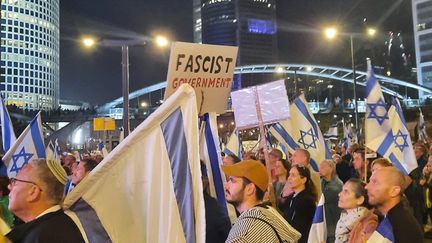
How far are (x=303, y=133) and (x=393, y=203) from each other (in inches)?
236

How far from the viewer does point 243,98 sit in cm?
756

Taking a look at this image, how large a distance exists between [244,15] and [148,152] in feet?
627

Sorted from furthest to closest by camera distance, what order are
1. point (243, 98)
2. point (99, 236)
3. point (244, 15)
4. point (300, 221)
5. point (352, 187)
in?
point (244, 15) < point (243, 98) < point (300, 221) < point (352, 187) < point (99, 236)

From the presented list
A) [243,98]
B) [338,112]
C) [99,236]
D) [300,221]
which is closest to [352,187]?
[300,221]

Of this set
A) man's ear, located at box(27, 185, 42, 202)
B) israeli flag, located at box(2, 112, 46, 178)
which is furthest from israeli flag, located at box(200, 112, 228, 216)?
israeli flag, located at box(2, 112, 46, 178)

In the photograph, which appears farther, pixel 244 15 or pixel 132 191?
pixel 244 15

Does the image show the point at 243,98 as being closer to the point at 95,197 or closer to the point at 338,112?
the point at 95,197

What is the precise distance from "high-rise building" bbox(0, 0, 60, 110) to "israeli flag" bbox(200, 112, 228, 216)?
138m

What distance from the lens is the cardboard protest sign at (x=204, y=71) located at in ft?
17.2

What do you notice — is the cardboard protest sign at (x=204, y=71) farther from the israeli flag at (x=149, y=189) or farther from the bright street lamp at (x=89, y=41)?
the bright street lamp at (x=89, y=41)

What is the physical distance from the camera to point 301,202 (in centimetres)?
545

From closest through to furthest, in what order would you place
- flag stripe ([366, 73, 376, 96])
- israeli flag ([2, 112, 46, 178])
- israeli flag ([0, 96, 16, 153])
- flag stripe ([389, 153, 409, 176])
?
israeli flag ([2, 112, 46, 178]) → flag stripe ([389, 153, 409, 176]) → flag stripe ([366, 73, 376, 96]) → israeli flag ([0, 96, 16, 153])

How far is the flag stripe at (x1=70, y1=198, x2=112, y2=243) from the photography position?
3.15m

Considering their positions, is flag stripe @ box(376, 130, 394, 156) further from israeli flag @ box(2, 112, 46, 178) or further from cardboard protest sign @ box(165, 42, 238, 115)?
israeli flag @ box(2, 112, 46, 178)
